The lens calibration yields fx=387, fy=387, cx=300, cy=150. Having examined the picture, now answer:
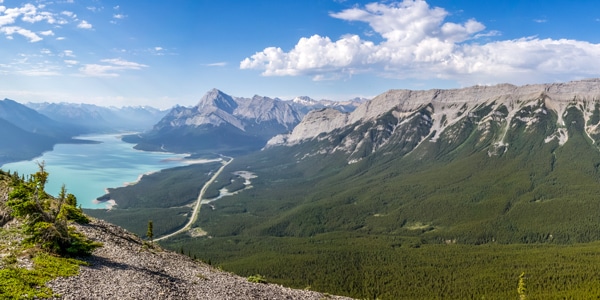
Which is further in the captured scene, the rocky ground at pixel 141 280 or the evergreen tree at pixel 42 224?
the evergreen tree at pixel 42 224

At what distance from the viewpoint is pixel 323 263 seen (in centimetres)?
17100

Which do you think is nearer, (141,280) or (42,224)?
(141,280)

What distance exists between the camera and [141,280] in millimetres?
43719

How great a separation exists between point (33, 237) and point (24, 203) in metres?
4.11

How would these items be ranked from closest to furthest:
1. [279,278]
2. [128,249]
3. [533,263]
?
1. [128,249]
2. [279,278]
3. [533,263]

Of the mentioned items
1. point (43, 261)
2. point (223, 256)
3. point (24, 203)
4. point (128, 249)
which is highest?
point (24, 203)

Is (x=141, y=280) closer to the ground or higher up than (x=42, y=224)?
closer to the ground

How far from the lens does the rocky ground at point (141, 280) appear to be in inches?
1539

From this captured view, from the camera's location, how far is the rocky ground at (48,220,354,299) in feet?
128

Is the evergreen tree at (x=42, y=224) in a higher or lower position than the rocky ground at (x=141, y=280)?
higher

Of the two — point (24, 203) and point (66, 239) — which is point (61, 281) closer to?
point (66, 239)

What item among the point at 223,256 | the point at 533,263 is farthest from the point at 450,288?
the point at 223,256

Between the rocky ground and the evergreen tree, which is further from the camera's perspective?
the evergreen tree

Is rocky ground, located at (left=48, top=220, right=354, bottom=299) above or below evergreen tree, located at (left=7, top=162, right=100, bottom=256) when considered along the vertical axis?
below
